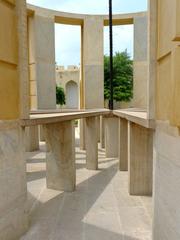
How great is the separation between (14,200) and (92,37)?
15276 millimetres

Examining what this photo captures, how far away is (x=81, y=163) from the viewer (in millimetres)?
14492

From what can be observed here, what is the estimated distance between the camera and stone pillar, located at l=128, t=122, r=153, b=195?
8.77 meters

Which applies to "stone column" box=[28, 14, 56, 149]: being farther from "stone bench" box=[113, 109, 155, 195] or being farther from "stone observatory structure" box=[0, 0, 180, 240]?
"stone bench" box=[113, 109, 155, 195]

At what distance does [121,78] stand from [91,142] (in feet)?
49.2

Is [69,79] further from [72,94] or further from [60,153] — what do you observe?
Answer: [60,153]

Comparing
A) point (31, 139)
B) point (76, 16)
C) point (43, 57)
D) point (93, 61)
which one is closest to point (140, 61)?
point (93, 61)

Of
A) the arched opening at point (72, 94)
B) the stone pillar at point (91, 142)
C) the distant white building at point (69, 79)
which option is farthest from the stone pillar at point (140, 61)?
the arched opening at point (72, 94)

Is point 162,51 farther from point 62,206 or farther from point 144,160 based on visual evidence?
point 62,206

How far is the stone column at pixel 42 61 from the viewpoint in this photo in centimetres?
1683

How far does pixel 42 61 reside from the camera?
1731cm

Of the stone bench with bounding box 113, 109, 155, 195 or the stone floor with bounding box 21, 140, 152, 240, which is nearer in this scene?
the stone floor with bounding box 21, 140, 152, 240

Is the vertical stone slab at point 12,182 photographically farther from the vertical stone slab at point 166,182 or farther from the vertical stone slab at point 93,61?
the vertical stone slab at point 93,61

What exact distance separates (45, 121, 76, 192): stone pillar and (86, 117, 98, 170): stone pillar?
3211 mm

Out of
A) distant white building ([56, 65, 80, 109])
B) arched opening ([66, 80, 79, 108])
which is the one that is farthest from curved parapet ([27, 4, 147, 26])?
arched opening ([66, 80, 79, 108])
